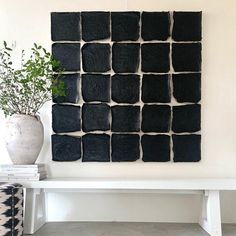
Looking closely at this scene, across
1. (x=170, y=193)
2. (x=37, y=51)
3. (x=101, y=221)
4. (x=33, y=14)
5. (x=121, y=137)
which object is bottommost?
(x=101, y=221)

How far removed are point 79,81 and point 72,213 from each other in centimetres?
100

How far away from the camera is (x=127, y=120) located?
2.53 meters

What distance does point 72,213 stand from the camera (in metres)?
2.54

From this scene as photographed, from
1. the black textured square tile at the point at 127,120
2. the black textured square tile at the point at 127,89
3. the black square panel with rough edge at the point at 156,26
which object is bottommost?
the black textured square tile at the point at 127,120

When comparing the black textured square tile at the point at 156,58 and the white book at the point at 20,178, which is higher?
the black textured square tile at the point at 156,58

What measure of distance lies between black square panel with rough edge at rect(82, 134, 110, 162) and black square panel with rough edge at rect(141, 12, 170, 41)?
2.70 feet

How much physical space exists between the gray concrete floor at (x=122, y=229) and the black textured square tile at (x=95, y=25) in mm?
1375

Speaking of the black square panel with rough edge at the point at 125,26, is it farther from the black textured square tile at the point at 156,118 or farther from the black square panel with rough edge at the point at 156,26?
the black textured square tile at the point at 156,118

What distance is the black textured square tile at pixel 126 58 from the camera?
2.54m

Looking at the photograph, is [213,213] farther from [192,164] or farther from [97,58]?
[97,58]

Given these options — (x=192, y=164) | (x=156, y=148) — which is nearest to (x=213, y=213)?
(x=192, y=164)

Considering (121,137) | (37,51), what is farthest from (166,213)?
(37,51)

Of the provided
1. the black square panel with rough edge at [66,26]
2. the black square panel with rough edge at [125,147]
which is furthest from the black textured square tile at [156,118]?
the black square panel with rough edge at [66,26]

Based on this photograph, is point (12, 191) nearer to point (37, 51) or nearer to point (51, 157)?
point (51, 157)
